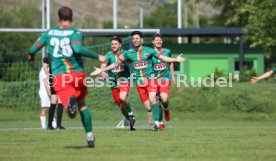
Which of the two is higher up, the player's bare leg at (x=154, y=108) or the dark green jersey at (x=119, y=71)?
the dark green jersey at (x=119, y=71)

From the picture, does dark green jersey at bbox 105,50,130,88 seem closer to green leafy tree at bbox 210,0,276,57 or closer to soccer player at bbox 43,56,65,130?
Answer: soccer player at bbox 43,56,65,130

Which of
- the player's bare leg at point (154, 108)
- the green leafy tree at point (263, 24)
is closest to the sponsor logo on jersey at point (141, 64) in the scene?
the player's bare leg at point (154, 108)

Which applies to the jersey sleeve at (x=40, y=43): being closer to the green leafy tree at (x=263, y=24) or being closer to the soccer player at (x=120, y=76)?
the soccer player at (x=120, y=76)

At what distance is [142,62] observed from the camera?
60.5 ft

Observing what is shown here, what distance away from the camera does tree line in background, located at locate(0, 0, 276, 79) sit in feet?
149

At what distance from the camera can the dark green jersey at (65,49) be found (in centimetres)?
1282

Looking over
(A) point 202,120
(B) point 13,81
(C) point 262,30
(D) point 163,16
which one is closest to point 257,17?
(C) point 262,30

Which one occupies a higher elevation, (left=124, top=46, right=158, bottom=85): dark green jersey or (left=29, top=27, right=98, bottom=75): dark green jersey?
(left=29, top=27, right=98, bottom=75): dark green jersey

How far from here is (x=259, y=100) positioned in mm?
32344

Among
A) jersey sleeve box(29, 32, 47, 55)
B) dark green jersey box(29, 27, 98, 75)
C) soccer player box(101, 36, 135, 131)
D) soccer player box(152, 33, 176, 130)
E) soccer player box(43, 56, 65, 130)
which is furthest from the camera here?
soccer player box(43, 56, 65, 130)

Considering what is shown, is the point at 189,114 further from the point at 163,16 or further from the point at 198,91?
the point at 163,16

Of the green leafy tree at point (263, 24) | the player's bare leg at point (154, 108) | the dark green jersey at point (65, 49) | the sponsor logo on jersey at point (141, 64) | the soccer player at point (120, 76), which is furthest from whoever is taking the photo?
the green leafy tree at point (263, 24)

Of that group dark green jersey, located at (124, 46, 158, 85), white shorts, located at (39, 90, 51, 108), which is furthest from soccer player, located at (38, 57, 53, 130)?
dark green jersey, located at (124, 46, 158, 85)

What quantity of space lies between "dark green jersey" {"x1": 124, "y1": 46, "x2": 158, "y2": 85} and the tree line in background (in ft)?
30.1
